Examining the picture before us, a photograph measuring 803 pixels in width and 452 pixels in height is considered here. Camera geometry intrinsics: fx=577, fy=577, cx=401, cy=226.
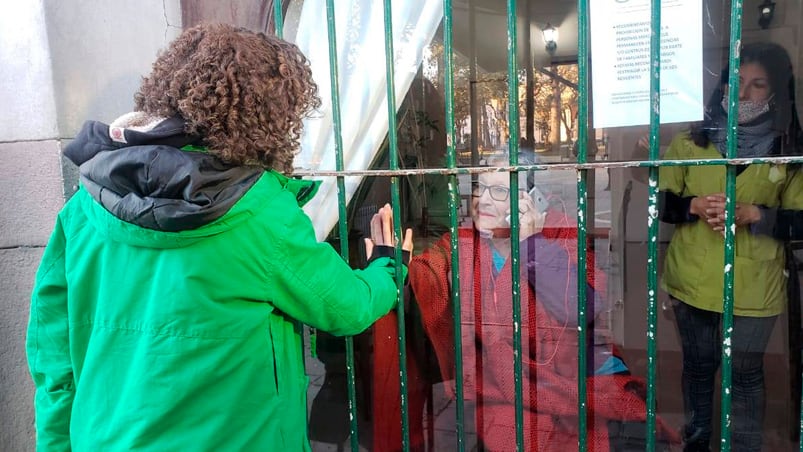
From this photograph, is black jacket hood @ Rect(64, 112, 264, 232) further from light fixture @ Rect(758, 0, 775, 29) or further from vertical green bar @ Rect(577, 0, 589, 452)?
light fixture @ Rect(758, 0, 775, 29)

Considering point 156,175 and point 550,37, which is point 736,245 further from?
point 156,175

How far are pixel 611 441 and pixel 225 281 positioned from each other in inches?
65.2

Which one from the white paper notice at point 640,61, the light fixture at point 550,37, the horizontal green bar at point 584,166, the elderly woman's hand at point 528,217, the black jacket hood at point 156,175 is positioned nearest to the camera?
the black jacket hood at point 156,175

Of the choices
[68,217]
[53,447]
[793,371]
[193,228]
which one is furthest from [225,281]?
[793,371]

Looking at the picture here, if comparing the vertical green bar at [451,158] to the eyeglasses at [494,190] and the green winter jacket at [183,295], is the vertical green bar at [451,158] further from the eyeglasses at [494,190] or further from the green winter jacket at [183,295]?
the green winter jacket at [183,295]

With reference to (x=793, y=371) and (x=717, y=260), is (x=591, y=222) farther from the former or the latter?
(x=793, y=371)

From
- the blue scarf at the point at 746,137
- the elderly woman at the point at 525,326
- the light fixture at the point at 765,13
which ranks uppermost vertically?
the light fixture at the point at 765,13

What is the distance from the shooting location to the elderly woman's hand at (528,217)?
2070 mm

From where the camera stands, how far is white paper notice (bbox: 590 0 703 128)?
170cm

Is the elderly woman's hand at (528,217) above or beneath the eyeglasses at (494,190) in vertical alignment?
beneath

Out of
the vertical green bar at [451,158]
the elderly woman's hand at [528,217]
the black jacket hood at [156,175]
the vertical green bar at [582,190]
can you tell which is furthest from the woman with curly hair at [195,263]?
the elderly woman's hand at [528,217]

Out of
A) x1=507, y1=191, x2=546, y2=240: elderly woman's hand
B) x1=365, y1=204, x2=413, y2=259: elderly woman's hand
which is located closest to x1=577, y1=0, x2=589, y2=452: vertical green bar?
x1=507, y1=191, x2=546, y2=240: elderly woman's hand

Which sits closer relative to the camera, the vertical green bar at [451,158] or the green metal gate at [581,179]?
the green metal gate at [581,179]

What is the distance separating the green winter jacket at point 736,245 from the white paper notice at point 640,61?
0.27 meters
